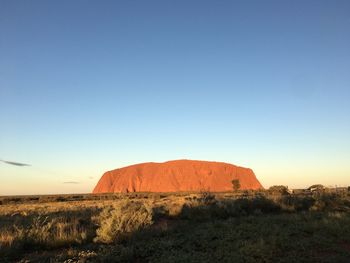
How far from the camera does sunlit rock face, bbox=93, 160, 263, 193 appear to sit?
→ 12201 cm

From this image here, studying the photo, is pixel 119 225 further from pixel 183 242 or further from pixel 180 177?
pixel 180 177

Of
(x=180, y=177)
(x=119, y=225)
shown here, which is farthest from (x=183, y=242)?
(x=180, y=177)

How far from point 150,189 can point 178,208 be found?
105718 millimetres

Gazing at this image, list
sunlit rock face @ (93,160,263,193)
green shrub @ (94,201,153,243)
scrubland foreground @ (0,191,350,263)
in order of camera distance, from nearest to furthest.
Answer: scrubland foreground @ (0,191,350,263)
green shrub @ (94,201,153,243)
sunlit rock face @ (93,160,263,193)

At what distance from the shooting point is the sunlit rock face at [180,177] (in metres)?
122

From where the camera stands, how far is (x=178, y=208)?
18.5 metres

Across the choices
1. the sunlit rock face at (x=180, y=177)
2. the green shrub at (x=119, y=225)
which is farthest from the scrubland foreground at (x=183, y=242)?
the sunlit rock face at (x=180, y=177)

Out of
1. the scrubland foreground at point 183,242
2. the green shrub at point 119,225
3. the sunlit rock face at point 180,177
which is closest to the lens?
the scrubland foreground at point 183,242

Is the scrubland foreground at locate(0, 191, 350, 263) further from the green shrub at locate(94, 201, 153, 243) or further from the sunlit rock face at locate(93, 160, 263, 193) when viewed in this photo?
the sunlit rock face at locate(93, 160, 263, 193)

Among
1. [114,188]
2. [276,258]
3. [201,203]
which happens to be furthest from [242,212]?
[114,188]

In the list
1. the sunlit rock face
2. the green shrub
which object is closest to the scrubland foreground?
the green shrub

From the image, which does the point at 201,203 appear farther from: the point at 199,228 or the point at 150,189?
the point at 150,189

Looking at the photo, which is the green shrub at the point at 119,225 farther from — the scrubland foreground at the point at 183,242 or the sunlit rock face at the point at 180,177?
the sunlit rock face at the point at 180,177

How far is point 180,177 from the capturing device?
12619 cm
